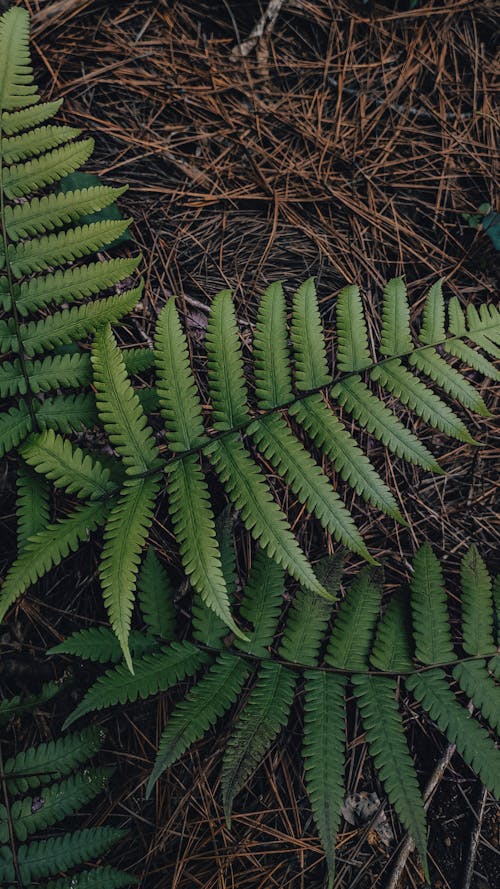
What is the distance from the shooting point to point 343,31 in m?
3.07

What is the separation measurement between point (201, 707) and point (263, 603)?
0.46 meters

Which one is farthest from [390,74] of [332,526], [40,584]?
[40,584]

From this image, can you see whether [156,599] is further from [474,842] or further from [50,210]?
[474,842]

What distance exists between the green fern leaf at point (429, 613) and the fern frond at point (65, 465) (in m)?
1.30

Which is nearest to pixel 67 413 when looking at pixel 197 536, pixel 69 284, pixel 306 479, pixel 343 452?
pixel 69 284

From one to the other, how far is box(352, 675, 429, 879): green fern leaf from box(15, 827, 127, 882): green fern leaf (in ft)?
3.32

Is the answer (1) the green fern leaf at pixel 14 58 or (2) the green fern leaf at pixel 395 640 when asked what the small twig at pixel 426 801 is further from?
(1) the green fern leaf at pixel 14 58

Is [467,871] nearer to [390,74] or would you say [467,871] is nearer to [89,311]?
[89,311]

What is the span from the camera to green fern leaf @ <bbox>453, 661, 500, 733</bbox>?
2.25 meters

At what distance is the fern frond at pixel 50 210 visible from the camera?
86.9 inches

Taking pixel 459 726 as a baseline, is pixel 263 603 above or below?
above

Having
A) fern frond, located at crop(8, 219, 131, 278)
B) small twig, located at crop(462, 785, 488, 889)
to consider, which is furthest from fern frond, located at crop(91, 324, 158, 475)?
small twig, located at crop(462, 785, 488, 889)

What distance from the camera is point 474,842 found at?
2.49 m

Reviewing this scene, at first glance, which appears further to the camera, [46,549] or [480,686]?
[480,686]
